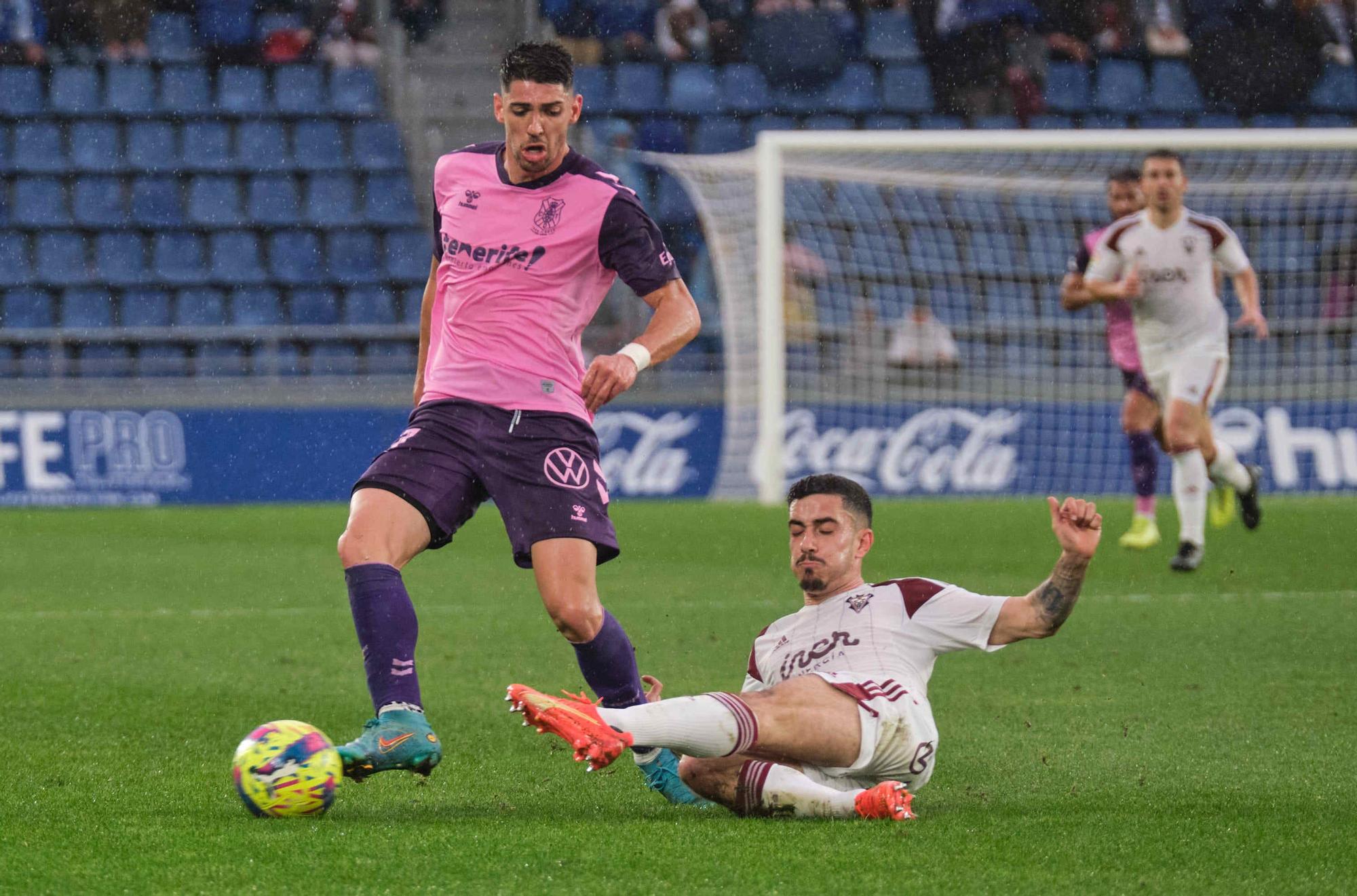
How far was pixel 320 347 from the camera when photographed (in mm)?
16875

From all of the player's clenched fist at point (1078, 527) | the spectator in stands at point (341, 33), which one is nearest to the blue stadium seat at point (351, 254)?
the spectator in stands at point (341, 33)

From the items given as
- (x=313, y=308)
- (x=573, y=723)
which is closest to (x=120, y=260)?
(x=313, y=308)

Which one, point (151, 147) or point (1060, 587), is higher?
point (151, 147)

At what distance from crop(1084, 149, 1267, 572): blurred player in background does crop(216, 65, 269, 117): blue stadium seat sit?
1129cm

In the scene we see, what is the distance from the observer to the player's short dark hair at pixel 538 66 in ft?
14.6

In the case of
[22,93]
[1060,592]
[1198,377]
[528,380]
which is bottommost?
[1060,592]

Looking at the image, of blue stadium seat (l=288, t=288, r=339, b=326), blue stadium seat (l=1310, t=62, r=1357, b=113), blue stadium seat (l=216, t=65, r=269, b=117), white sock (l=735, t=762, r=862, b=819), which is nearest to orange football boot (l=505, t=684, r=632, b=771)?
white sock (l=735, t=762, r=862, b=819)

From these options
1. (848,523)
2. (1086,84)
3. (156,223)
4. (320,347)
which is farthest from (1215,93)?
(848,523)

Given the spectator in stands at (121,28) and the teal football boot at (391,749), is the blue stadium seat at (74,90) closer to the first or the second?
the spectator in stands at (121,28)

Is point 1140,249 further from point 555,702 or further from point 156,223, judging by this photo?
point 156,223

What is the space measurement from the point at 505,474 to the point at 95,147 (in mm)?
15581

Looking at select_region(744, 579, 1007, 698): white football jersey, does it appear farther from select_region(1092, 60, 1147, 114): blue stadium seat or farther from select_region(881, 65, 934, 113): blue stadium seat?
select_region(1092, 60, 1147, 114): blue stadium seat

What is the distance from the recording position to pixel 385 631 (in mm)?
4164

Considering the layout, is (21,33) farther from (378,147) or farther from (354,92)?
(378,147)
